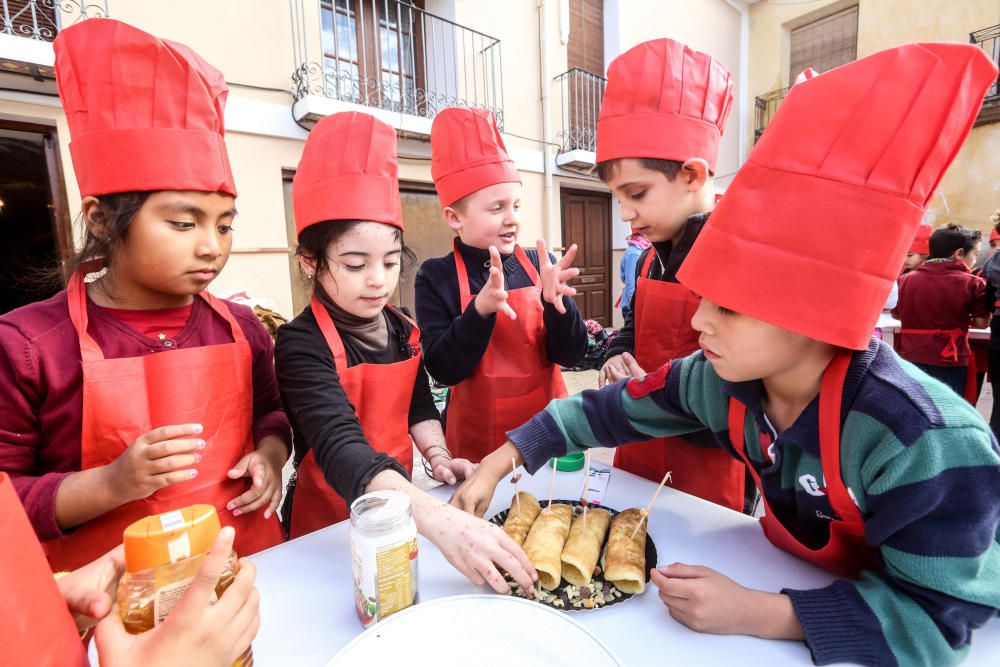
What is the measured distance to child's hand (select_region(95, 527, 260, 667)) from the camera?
480mm

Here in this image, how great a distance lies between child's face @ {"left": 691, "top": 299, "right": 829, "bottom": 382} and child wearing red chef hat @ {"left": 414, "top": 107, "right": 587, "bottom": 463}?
0.77 meters

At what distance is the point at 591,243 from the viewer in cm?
799

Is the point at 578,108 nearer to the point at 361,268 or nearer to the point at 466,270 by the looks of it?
the point at 466,270

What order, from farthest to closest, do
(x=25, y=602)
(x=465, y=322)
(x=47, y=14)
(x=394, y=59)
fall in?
(x=394, y=59) → (x=47, y=14) → (x=465, y=322) → (x=25, y=602)

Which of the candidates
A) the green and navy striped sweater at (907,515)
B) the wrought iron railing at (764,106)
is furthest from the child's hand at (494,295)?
the wrought iron railing at (764,106)

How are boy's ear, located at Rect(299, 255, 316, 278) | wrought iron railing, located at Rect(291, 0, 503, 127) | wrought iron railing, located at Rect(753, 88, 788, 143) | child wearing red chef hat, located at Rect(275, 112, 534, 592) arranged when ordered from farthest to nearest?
wrought iron railing, located at Rect(753, 88, 788, 143) < wrought iron railing, located at Rect(291, 0, 503, 127) < boy's ear, located at Rect(299, 255, 316, 278) < child wearing red chef hat, located at Rect(275, 112, 534, 592)

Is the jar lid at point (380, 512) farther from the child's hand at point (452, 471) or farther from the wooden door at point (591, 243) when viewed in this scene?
the wooden door at point (591, 243)

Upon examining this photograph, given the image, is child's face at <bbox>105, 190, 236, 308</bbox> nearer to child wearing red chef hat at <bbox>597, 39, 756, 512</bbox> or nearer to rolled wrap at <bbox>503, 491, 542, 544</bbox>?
rolled wrap at <bbox>503, 491, 542, 544</bbox>

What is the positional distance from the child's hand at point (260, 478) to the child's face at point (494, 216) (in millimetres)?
963

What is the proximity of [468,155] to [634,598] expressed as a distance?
1.46 m

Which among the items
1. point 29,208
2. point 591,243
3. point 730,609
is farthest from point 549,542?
point 591,243

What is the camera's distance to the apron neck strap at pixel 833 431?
2.56 ft

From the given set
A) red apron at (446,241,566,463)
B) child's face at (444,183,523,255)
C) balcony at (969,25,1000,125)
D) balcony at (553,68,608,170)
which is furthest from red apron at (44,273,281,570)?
balcony at (969,25,1000,125)

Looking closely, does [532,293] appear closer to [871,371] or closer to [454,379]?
[454,379]
